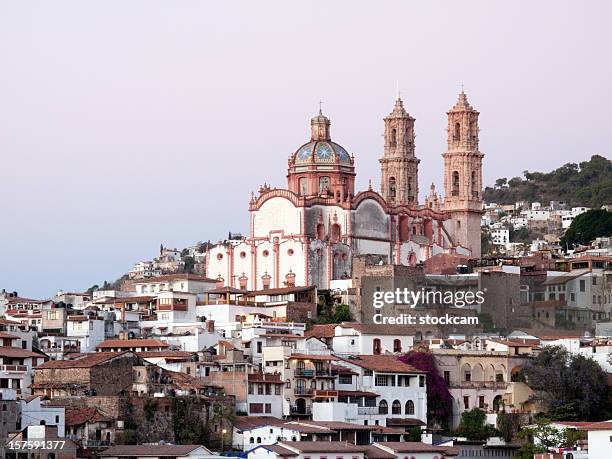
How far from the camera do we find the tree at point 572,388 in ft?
266

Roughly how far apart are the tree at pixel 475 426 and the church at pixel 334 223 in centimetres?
1631

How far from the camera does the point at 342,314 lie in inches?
3664

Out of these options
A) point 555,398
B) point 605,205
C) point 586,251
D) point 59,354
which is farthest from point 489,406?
point 605,205

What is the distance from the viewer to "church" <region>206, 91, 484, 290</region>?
9794cm

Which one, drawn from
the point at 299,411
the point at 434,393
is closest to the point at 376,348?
the point at 434,393

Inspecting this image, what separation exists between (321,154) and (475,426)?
83.7 feet

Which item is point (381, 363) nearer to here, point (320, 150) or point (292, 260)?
point (292, 260)

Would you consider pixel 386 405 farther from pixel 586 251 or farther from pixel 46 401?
pixel 586 251

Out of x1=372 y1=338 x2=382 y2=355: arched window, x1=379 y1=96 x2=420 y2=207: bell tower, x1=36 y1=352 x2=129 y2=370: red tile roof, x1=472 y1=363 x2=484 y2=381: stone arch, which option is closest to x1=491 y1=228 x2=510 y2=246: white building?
x1=379 y1=96 x2=420 y2=207: bell tower

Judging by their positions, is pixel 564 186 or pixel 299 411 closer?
pixel 299 411

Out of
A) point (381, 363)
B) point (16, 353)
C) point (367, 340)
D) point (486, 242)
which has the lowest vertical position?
point (381, 363)

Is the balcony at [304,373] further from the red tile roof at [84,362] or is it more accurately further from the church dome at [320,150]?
the church dome at [320,150]

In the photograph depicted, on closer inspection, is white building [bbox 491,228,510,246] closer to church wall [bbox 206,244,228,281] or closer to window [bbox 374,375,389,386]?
church wall [bbox 206,244,228,281]

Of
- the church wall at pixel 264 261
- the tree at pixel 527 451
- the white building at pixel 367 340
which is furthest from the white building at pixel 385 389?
the church wall at pixel 264 261
